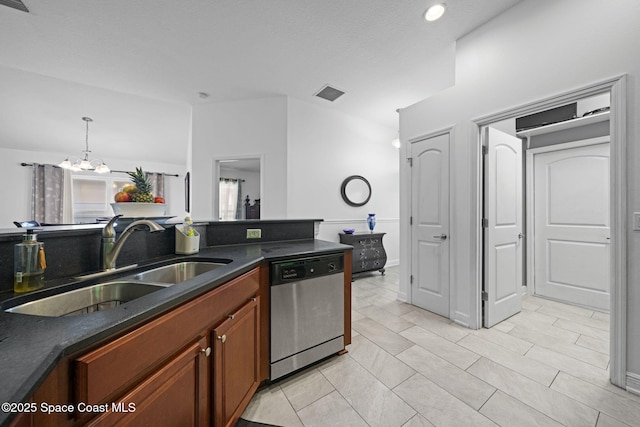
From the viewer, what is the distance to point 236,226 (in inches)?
82.7

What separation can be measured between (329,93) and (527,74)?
7.96 feet

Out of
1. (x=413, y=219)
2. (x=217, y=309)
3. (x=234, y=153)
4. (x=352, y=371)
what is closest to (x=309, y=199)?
(x=234, y=153)

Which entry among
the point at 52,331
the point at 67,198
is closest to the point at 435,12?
the point at 52,331

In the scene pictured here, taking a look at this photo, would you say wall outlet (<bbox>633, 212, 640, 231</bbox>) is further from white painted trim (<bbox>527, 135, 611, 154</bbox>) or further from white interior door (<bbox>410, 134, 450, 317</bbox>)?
white painted trim (<bbox>527, 135, 611, 154</bbox>)

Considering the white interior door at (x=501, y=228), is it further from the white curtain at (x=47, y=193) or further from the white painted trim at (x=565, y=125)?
the white curtain at (x=47, y=193)

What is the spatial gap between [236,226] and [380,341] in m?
1.62

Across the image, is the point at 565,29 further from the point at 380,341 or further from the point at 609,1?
the point at 380,341

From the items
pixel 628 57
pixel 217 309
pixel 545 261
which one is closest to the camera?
pixel 217 309

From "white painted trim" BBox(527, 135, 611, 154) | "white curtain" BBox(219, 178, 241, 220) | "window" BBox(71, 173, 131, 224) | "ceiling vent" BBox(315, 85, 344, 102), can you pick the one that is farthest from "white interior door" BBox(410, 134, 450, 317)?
"window" BBox(71, 173, 131, 224)

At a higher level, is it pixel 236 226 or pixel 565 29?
pixel 565 29

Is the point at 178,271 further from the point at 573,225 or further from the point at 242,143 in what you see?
the point at 573,225

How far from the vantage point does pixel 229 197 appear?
6.46 m

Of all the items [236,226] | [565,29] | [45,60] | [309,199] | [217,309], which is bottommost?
[217,309]

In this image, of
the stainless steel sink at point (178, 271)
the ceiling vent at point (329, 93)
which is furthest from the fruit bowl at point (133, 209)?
the ceiling vent at point (329, 93)
